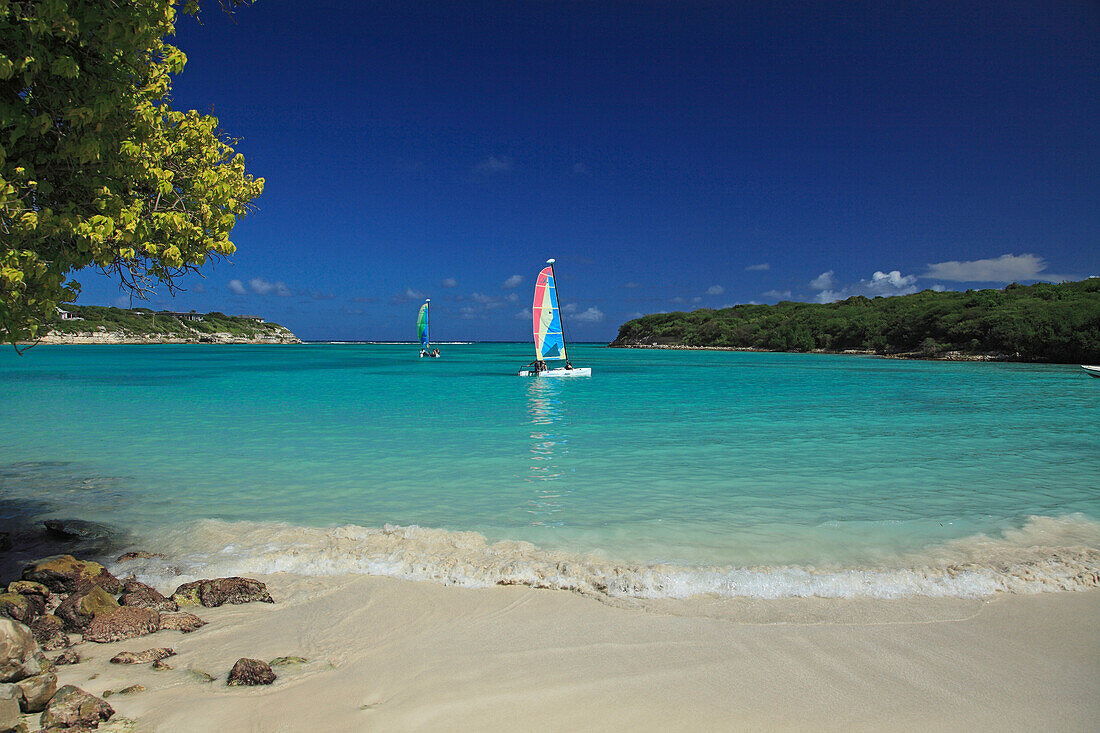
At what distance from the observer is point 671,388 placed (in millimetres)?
34188

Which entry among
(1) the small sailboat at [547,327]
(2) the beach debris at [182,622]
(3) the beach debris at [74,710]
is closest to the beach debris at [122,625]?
(2) the beach debris at [182,622]

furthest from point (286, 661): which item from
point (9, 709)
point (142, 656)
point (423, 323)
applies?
point (423, 323)

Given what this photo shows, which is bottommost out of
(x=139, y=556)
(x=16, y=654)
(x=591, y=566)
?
(x=139, y=556)

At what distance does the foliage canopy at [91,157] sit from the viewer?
420 centimetres

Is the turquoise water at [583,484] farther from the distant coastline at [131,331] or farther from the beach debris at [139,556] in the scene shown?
the distant coastline at [131,331]

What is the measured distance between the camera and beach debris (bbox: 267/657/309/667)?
431 cm

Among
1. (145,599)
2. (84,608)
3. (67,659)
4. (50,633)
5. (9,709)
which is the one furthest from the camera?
(145,599)

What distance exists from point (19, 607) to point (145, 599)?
2.91 ft

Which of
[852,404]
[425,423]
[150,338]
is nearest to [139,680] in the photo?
[425,423]

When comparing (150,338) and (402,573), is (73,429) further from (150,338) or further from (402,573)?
(150,338)

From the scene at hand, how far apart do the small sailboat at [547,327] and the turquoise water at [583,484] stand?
14.2 m

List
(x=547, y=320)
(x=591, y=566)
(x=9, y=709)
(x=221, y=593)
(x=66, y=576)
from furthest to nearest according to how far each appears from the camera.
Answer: (x=547, y=320) → (x=591, y=566) → (x=66, y=576) → (x=221, y=593) → (x=9, y=709)

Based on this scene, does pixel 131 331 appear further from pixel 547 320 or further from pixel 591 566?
pixel 591 566

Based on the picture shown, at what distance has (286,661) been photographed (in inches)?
171
